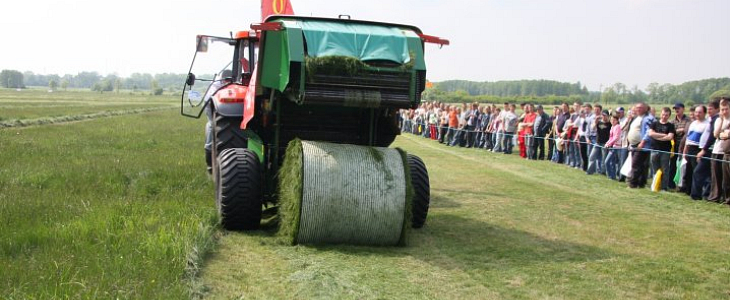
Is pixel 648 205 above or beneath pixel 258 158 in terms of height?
beneath

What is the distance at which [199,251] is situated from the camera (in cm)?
660

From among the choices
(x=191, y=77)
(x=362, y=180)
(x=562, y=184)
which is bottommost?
(x=562, y=184)

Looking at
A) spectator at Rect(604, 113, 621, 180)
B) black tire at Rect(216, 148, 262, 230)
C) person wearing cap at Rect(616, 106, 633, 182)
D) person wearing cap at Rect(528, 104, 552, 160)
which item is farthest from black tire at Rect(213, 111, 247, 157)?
person wearing cap at Rect(528, 104, 552, 160)

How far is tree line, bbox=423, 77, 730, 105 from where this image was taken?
123 feet

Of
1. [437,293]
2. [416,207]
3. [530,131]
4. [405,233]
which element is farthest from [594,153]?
[437,293]

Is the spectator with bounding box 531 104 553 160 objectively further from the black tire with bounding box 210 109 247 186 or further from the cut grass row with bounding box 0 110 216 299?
the black tire with bounding box 210 109 247 186

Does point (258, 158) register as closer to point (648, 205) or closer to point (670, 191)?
point (648, 205)

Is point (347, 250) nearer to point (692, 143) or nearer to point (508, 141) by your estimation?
point (692, 143)

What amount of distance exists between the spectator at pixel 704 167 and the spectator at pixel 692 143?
18 centimetres

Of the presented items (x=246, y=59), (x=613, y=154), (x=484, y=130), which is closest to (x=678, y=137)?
(x=613, y=154)

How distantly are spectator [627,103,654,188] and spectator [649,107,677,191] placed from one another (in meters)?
0.16

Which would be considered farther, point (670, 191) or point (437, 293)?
point (670, 191)

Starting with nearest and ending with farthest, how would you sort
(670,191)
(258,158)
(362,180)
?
(362,180) → (258,158) → (670,191)

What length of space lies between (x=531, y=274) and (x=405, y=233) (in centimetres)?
146
